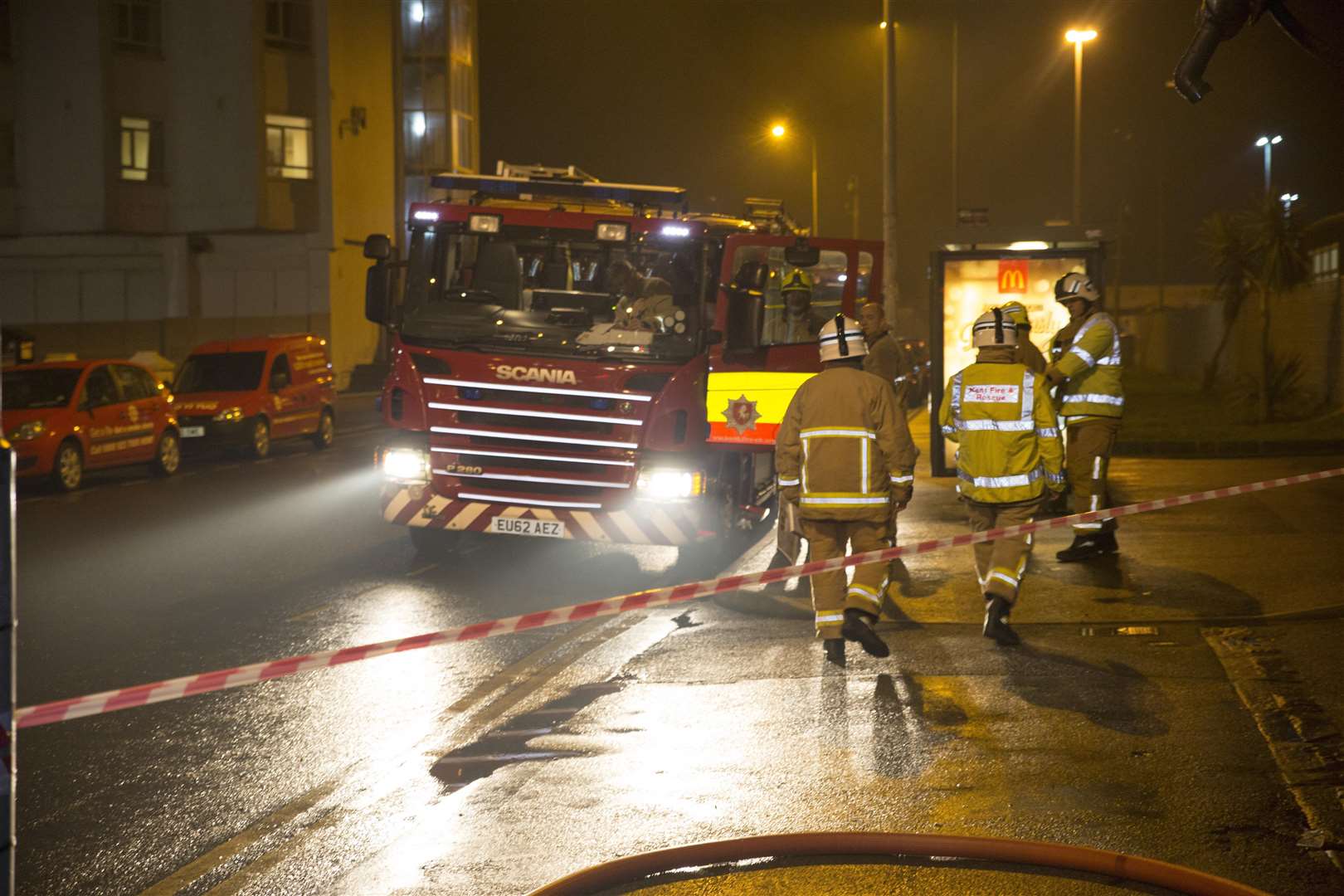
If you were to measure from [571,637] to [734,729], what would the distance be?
2.48 m

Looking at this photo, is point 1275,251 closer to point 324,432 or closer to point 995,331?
point 324,432

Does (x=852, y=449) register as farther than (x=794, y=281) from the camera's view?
No

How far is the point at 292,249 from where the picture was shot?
47.0 m

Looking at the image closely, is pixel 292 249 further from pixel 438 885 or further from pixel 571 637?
pixel 438 885

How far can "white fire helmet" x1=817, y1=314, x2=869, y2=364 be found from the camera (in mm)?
8180

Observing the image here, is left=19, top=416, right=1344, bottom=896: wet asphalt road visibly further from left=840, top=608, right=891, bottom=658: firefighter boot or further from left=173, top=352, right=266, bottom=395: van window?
left=173, top=352, right=266, bottom=395: van window

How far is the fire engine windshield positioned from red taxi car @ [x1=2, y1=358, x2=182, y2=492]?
319 inches

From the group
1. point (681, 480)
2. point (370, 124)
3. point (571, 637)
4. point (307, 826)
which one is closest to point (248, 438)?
point (681, 480)

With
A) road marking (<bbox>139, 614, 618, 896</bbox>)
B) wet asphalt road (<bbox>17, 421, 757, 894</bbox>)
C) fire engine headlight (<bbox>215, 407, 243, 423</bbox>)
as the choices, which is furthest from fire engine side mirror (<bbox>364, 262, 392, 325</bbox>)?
fire engine headlight (<bbox>215, 407, 243, 423</bbox>)

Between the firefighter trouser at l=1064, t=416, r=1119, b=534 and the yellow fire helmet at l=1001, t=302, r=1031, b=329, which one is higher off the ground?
the yellow fire helmet at l=1001, t=302, r=1031, b=329

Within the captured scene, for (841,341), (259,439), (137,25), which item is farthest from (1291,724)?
(137,25)

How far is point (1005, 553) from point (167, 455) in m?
14.9

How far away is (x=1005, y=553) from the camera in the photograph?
8281mm

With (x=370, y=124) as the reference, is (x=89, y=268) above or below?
below
